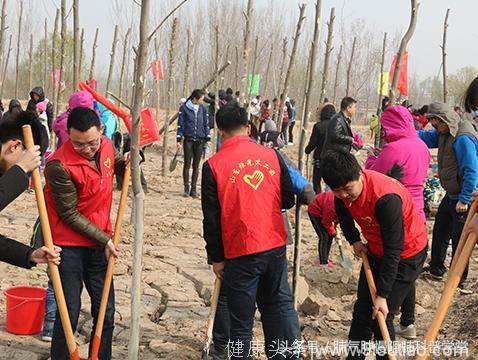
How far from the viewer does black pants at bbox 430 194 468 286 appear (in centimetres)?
513

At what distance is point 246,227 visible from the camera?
3078 mm

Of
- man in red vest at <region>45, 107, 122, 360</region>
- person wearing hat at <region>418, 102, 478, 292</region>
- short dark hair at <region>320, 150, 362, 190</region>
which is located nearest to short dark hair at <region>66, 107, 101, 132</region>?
man in red vest at <region>45, 107, 122, 360</region>

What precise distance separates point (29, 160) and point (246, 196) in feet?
3.75

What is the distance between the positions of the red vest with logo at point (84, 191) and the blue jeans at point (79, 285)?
0.07 m

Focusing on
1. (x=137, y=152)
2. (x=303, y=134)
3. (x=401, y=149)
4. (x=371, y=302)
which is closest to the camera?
(x=137, y=152)

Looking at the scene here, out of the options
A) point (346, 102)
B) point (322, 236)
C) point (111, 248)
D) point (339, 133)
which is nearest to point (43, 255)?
point (111, 248)

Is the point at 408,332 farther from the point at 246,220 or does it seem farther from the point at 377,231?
the point at 246,220

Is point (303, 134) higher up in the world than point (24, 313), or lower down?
higher up

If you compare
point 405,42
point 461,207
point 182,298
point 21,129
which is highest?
point 405,42

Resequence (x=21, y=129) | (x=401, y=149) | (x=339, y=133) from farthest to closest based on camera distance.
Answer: (x=339, y=133)
(x=401, y=149)
(x=21, y=129)

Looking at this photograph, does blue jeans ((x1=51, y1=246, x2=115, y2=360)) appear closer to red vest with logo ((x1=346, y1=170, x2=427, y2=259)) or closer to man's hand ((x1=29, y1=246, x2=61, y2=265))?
man's hand ((x1=29, y1=246, x2=61, y2=265))

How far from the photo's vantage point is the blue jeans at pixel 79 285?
3.18 meters

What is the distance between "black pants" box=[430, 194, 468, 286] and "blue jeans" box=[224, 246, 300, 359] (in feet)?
7.90

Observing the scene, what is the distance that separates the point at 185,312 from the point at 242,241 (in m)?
1.88
